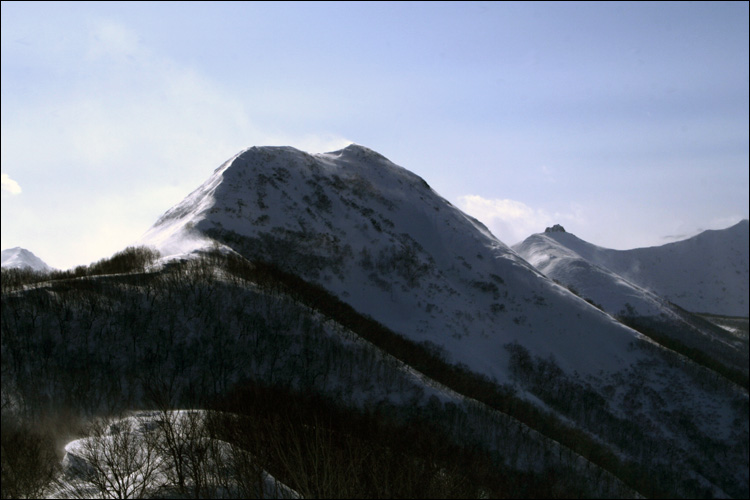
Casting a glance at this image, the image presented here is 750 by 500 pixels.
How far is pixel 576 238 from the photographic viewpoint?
602ft

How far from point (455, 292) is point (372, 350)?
3652 centimetres

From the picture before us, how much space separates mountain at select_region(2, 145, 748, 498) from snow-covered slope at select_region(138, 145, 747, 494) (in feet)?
0.98

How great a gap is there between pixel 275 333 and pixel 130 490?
27177 millimetres

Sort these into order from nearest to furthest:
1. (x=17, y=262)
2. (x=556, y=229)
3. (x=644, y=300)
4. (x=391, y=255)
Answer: (x=17, y=262), (x=391, y=255), (x=644, y=300), (x=556, y=229)

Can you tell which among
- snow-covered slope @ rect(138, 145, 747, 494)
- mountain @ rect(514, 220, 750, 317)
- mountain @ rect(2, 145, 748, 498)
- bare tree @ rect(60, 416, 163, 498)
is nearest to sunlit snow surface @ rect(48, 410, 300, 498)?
bare tree @ rect(60, 416, 163, 498)

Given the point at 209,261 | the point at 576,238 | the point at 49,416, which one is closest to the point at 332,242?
the point at 209,261

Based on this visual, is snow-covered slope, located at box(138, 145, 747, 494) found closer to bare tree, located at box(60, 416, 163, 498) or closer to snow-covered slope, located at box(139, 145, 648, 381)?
snow-covered slope, located at box(139, 145, 648, 381)

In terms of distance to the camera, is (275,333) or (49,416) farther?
(275,333)

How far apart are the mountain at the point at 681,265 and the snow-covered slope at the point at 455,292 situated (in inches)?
2088

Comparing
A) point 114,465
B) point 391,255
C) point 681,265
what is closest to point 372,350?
point 114,465

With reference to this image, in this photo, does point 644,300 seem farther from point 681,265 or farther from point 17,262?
point 17,262

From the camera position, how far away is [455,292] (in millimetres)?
81188

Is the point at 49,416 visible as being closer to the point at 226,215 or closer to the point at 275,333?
the point at 275,333

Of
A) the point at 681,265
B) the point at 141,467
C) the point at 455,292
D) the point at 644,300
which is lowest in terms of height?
the point at 141,467
